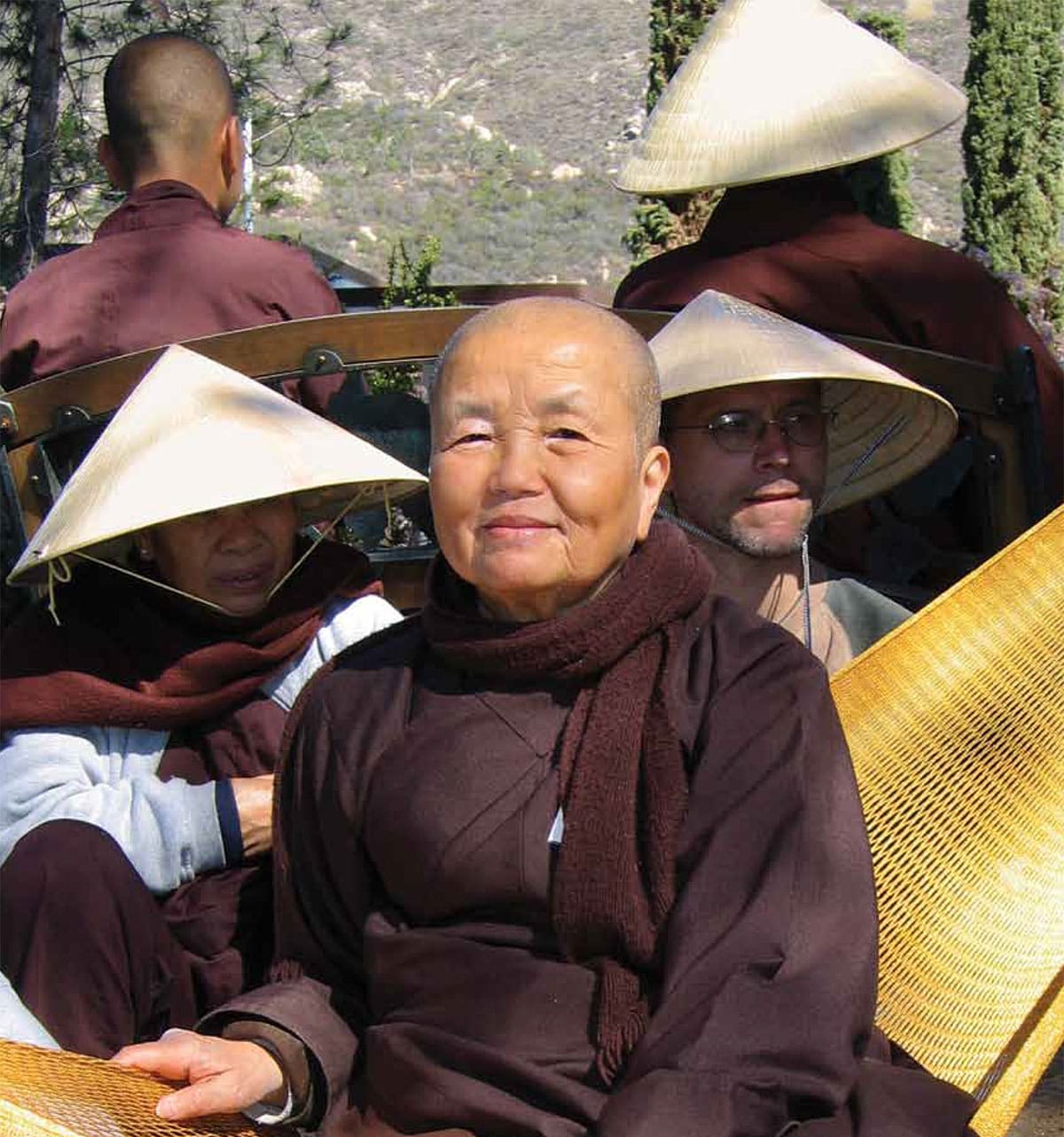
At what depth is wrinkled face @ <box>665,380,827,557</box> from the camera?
104 inches

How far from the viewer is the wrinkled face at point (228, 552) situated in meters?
2.61

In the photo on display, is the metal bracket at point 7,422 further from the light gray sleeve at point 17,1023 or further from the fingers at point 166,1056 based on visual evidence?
the fingers at point 166,1056

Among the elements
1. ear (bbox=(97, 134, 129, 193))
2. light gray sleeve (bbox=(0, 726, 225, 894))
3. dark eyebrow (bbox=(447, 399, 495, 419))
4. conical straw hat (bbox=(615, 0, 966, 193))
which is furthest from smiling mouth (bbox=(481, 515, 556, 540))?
ear (bbox=(97, 134, 129, 193))

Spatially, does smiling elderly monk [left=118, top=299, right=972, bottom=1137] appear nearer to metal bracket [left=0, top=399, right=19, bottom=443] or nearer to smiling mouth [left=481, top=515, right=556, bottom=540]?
smiling mouth [left=481, top=515, right=556, bottom=540]

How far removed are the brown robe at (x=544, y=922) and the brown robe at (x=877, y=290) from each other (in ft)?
4.83

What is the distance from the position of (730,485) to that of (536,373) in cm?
77

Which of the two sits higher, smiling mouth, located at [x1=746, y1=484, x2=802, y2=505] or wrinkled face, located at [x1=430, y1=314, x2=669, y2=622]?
wrinkled face, located at [x1=430, y1=314, x2=669, y2=622]

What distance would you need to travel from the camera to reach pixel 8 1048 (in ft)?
5.34

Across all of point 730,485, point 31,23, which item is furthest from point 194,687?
point 31,23

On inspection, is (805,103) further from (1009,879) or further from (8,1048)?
(8,1048)

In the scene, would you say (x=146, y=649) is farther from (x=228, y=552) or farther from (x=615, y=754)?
(x=615, y=754)

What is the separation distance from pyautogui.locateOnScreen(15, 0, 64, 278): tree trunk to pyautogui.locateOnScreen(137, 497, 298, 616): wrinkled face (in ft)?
22.7

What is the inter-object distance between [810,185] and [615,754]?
1.94 m

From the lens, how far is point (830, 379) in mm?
2691
